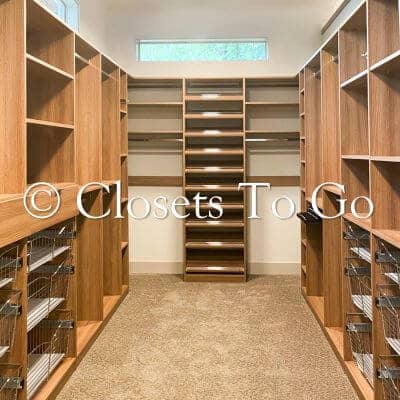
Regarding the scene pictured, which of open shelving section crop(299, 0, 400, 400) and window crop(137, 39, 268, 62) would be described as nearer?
open shelving section crop(299, 0, 400, 400)

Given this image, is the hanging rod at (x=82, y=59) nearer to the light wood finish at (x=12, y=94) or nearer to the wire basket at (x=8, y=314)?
the light wood finish at (x=12, y=94)

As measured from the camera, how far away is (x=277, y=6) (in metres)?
5.21

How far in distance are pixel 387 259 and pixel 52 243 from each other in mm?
1895

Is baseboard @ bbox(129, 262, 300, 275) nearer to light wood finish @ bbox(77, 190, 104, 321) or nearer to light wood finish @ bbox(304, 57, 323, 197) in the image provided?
light wood finish @ bbox(304, 57, 323, 197)

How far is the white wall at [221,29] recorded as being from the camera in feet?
17.3

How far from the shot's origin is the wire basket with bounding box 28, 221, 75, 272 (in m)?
2.64

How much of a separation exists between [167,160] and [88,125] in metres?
2.03

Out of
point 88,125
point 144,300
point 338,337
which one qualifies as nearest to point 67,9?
point 88,125

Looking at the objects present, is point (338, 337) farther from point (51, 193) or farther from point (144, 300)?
point (51, 193)

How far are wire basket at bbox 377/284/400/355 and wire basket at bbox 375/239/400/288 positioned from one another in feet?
0.23

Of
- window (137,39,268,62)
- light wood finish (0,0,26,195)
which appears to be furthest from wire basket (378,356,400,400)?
window (137,39,268,62)

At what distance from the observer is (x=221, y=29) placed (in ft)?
17.6

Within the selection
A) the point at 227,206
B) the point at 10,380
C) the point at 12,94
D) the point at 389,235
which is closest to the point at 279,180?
the point at 227,206

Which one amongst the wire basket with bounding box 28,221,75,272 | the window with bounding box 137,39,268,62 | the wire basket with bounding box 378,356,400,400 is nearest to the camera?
the wire basket with bounding box 378,356,400,400
